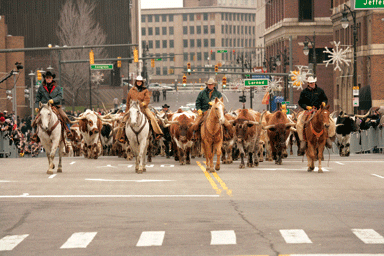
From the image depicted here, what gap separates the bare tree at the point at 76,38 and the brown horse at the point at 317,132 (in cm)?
6883

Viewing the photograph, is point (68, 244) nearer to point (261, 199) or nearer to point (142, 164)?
point (261, 199)

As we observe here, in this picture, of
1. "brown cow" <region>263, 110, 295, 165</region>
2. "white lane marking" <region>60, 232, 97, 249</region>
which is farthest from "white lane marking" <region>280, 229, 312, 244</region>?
"brown cow" <region>263, 110, 295, 165</region>

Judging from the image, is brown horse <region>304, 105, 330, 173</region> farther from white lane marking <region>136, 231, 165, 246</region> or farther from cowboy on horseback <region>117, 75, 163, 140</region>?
white lane marking <region>136, 231, 165, 246</region>

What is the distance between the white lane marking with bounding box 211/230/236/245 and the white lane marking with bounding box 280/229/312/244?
0.64 metres

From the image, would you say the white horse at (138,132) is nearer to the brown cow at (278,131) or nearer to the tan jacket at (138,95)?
the tan jacket at (138,95)

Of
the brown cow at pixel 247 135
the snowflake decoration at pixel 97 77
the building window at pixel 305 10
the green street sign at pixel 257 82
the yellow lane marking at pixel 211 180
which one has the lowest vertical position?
the yellow lane marking at pixel 211 180

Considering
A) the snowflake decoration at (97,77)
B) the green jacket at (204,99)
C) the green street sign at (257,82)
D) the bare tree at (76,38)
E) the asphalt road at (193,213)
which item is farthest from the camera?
the snowflake decoration at (97,77)

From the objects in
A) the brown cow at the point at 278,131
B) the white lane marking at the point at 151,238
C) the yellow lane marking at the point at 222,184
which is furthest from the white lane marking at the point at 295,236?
the brown cow at the point at 278,131

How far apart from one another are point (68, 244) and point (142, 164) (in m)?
11.5

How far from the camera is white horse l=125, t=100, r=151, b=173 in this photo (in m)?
20.7

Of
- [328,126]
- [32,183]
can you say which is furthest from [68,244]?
[328,126]

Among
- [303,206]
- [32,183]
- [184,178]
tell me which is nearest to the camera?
[303,206]

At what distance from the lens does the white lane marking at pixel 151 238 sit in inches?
381

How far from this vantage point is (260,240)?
385 inches
